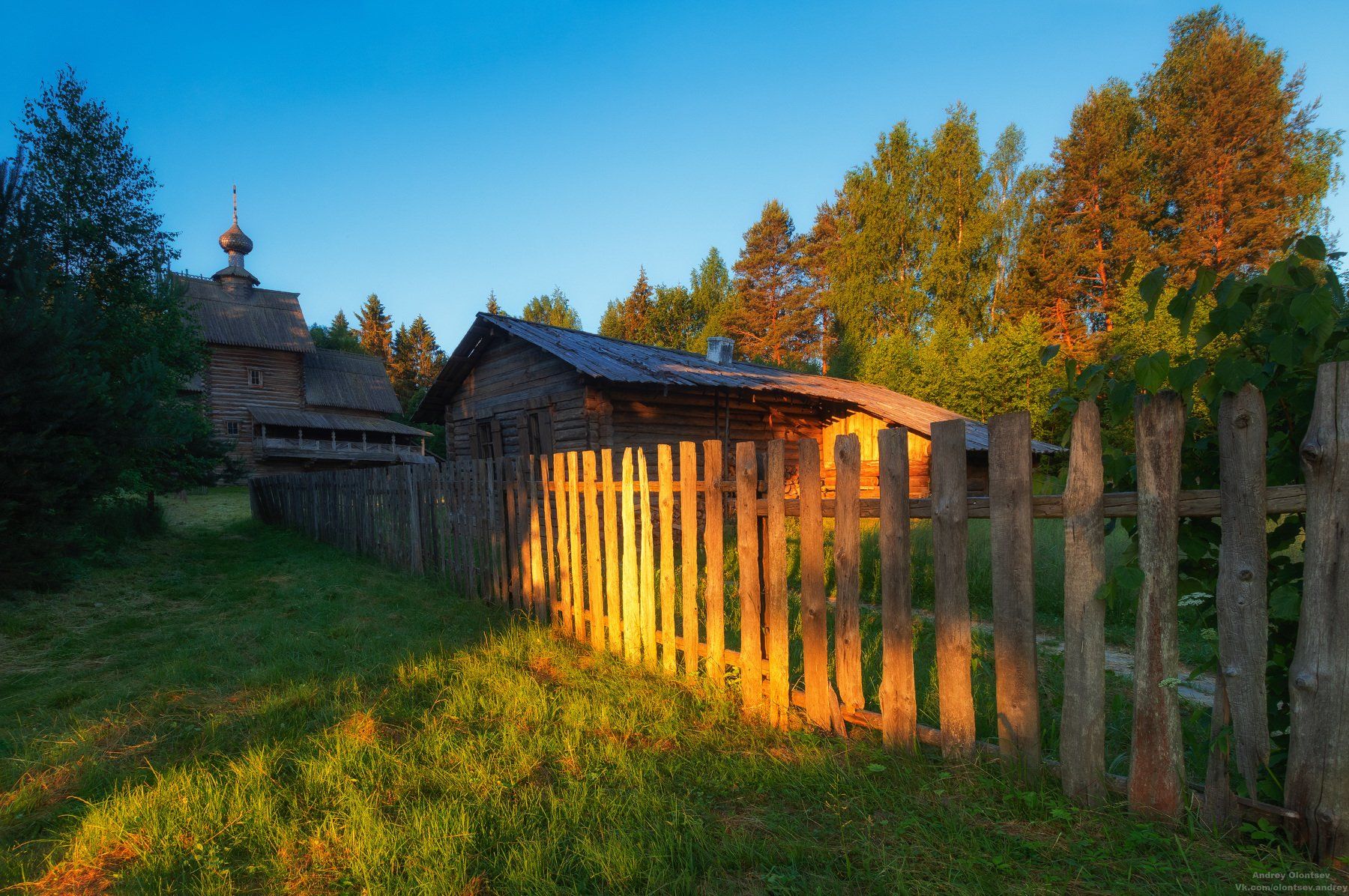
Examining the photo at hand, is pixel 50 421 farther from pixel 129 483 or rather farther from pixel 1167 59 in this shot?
pixel 1167 59

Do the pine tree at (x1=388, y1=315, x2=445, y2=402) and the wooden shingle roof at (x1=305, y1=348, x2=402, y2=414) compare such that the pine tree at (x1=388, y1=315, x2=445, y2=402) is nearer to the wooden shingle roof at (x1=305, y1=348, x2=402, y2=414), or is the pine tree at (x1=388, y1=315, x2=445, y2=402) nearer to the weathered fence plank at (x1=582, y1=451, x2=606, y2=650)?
the wooden shingle roof at (x1=305, y1=348, x2=402, y2=414)

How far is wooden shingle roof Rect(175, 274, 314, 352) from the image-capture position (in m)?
33.8

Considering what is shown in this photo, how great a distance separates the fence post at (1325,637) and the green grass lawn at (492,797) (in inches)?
8.0

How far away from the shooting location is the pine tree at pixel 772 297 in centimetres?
3916

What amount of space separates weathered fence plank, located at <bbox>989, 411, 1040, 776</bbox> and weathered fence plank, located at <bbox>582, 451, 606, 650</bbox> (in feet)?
9.70

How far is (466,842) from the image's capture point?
2.30 meters

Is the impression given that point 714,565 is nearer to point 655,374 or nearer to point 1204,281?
point 1204,281

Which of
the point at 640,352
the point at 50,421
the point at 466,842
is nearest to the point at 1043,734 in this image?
the point at 466,842

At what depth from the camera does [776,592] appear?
346 centimetres

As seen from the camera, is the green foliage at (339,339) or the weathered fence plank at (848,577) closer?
the weathered fence plank at (848,577)

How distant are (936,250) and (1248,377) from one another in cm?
2943

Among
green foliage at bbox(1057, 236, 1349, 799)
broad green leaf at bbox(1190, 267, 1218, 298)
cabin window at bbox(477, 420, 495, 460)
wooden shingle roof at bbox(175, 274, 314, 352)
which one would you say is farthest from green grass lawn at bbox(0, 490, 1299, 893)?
wooden shingle roof at bbox(175, 274, 314, 352)

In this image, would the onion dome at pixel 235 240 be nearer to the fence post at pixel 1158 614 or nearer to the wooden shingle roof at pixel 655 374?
the wooden shingle roof at pixel 655 374

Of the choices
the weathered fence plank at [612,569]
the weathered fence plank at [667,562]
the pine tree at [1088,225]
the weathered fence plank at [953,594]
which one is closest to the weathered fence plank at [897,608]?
the weathered fence plank at [953,594]
